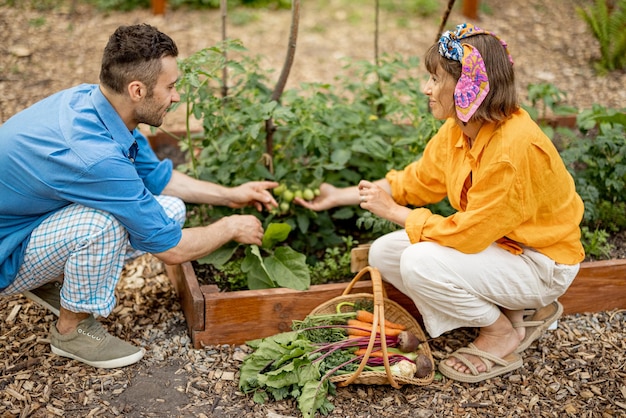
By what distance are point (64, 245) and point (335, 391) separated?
1.15 m

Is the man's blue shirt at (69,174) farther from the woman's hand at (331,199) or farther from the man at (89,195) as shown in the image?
the woman's hand at (331,199)

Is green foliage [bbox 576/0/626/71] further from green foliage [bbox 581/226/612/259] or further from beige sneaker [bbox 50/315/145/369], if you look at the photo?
beige sneaker [bbox 50/315/145/369]

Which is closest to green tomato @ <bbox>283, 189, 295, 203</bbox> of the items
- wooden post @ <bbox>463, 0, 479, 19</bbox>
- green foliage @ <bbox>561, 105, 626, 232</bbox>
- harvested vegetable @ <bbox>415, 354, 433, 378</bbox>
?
harvested vegetable @ <bbox>415, 354, 433, 378</bbox>

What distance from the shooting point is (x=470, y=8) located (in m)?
6.52

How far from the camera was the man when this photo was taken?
2564mm

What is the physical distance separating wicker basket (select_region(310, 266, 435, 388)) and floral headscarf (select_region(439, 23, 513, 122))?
0.74 meters

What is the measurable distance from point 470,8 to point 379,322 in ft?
14.9

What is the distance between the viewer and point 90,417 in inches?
104

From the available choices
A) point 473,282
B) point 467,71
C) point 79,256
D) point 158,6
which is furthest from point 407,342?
point 158,6

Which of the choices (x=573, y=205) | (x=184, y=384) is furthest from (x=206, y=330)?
(x=573, y=205)

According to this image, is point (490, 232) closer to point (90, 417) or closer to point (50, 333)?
point (90, 417)

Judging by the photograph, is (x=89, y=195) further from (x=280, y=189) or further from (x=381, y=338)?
(x=381, y=338)

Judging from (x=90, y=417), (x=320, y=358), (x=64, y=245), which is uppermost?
(x=64, y=245)

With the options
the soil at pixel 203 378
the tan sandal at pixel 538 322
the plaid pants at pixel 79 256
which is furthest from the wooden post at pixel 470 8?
the plaid pants at pixel 79 256
